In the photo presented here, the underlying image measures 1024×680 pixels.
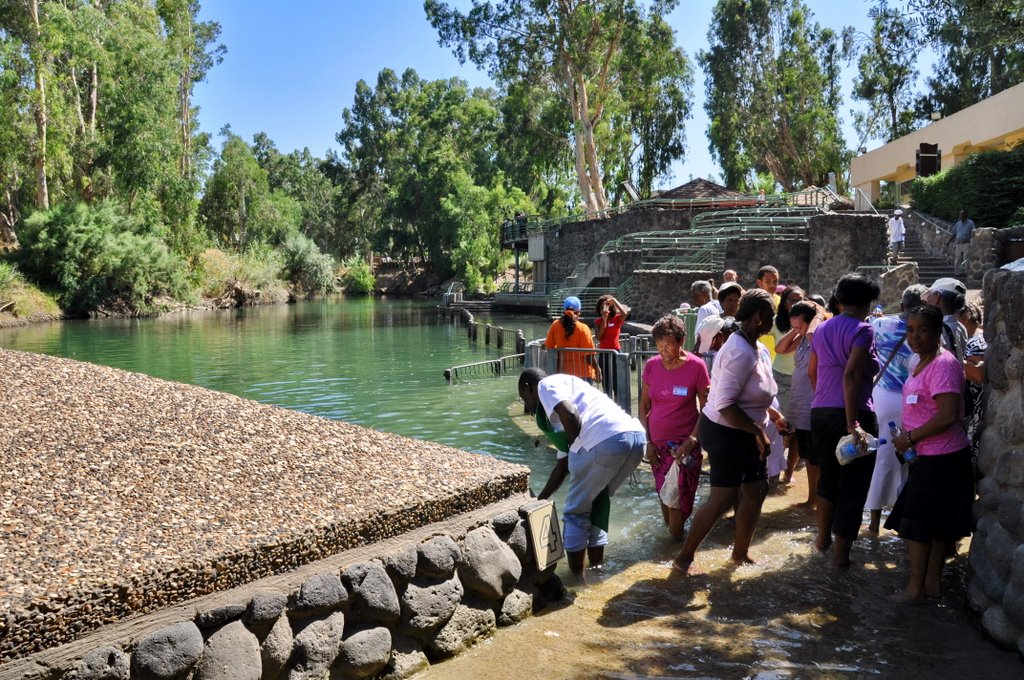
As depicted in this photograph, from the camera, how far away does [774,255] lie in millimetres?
25250

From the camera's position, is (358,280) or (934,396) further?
(358,280)

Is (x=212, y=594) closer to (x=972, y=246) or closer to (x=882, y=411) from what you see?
(x=882, y=411)

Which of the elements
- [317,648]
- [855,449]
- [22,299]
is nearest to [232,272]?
[22,299]

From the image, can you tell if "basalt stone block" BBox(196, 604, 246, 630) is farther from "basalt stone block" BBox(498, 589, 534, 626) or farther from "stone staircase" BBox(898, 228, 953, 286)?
"stone staircase" BBox(898, 228, 953, 286)

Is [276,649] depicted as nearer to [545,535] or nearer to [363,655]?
[363,655]

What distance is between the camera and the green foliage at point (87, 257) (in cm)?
4225

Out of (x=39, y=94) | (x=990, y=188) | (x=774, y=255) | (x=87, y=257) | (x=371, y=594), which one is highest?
(x=39, y=94)

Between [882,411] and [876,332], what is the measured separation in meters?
0.64

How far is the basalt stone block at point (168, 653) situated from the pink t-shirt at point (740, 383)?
317cm

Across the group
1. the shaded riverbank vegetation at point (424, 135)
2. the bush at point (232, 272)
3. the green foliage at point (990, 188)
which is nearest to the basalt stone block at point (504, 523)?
the green foliage at point (990, 188)

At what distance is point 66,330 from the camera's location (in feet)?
113

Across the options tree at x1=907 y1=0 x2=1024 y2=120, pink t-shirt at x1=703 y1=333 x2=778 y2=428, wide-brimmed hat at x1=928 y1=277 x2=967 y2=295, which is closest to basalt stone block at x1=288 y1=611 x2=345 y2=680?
Answer: pink t-shirt at x1=703 y1=333 x2=778 y2=428

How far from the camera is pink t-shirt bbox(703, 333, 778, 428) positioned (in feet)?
17.3

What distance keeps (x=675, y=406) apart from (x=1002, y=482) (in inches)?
81.8
